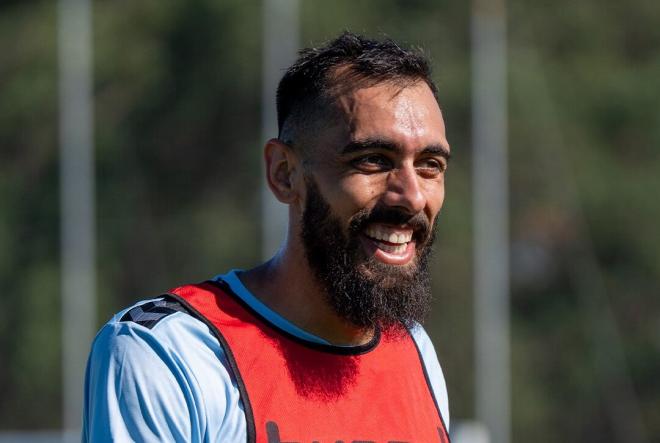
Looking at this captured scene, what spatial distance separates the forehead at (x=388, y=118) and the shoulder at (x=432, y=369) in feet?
1.75

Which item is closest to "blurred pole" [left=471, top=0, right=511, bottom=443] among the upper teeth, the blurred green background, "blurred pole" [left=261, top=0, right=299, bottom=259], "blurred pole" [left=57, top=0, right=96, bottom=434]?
the blurred green background

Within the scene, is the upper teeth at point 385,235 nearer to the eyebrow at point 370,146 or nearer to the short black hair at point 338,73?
the eyebrow at point 370,146

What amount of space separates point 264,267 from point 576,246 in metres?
14.8

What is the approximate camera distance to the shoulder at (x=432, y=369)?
321cm

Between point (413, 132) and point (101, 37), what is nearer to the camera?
point (413, 132)

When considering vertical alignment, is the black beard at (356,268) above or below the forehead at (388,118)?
below

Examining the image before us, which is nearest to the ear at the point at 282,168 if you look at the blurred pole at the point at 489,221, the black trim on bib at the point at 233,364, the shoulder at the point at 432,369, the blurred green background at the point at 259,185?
the black trim on bib at the point at 233,364

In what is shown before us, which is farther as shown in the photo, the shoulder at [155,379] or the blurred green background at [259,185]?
the blurred green background at [259,185]

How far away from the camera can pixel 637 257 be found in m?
18.0

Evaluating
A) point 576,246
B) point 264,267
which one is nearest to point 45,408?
point 576,246

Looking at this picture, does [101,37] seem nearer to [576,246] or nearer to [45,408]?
[45,408]

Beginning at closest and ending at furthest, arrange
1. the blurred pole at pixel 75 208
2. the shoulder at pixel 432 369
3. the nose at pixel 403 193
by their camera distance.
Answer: the nose at pixel 403 193 → the shoulder at pixel 432 369 → the blurred pole at pixel 75 208

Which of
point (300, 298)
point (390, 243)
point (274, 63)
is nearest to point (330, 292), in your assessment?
point (300, 298)

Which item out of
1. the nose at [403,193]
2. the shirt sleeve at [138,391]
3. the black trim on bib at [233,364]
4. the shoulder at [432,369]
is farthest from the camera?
the shoulder at [432,369]
